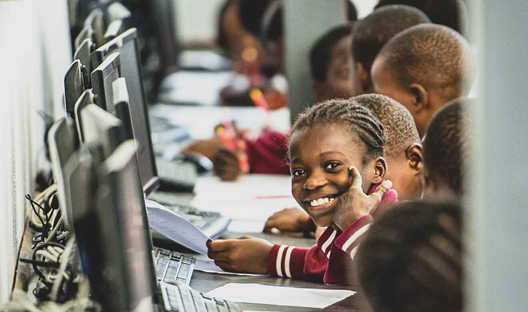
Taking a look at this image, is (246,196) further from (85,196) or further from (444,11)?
(85,196)

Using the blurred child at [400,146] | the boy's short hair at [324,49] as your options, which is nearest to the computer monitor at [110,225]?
the blurred child at [400,146]

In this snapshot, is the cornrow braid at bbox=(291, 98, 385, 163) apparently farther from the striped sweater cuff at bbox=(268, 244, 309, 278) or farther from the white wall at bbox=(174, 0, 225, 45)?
the white wall at bbox=(174, 0, 225, 45)

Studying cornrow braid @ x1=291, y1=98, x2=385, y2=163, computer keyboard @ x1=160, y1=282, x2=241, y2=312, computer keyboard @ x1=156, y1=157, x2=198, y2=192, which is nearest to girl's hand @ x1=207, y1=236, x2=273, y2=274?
cornrow braid @ x1=291, y1=98, x2=385, y2=163

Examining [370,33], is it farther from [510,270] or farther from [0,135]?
[510,270]

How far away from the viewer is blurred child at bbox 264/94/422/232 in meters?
1.84

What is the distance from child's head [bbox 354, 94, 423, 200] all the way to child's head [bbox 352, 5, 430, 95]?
26.9 inches

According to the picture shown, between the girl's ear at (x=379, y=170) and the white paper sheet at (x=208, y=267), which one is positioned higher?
the girl's ear at (x=379, y=170)

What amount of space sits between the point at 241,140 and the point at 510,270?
2.37 metres

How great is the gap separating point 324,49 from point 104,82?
1508 millimetres

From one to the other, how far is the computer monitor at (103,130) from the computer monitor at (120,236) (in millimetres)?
11

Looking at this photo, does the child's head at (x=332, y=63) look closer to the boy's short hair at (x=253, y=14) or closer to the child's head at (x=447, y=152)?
the child's head at (x=447, y=152)

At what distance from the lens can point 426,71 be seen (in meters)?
2.19

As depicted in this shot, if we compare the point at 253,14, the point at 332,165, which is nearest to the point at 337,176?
the point at 332,165

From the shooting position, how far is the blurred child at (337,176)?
155 centimetres
